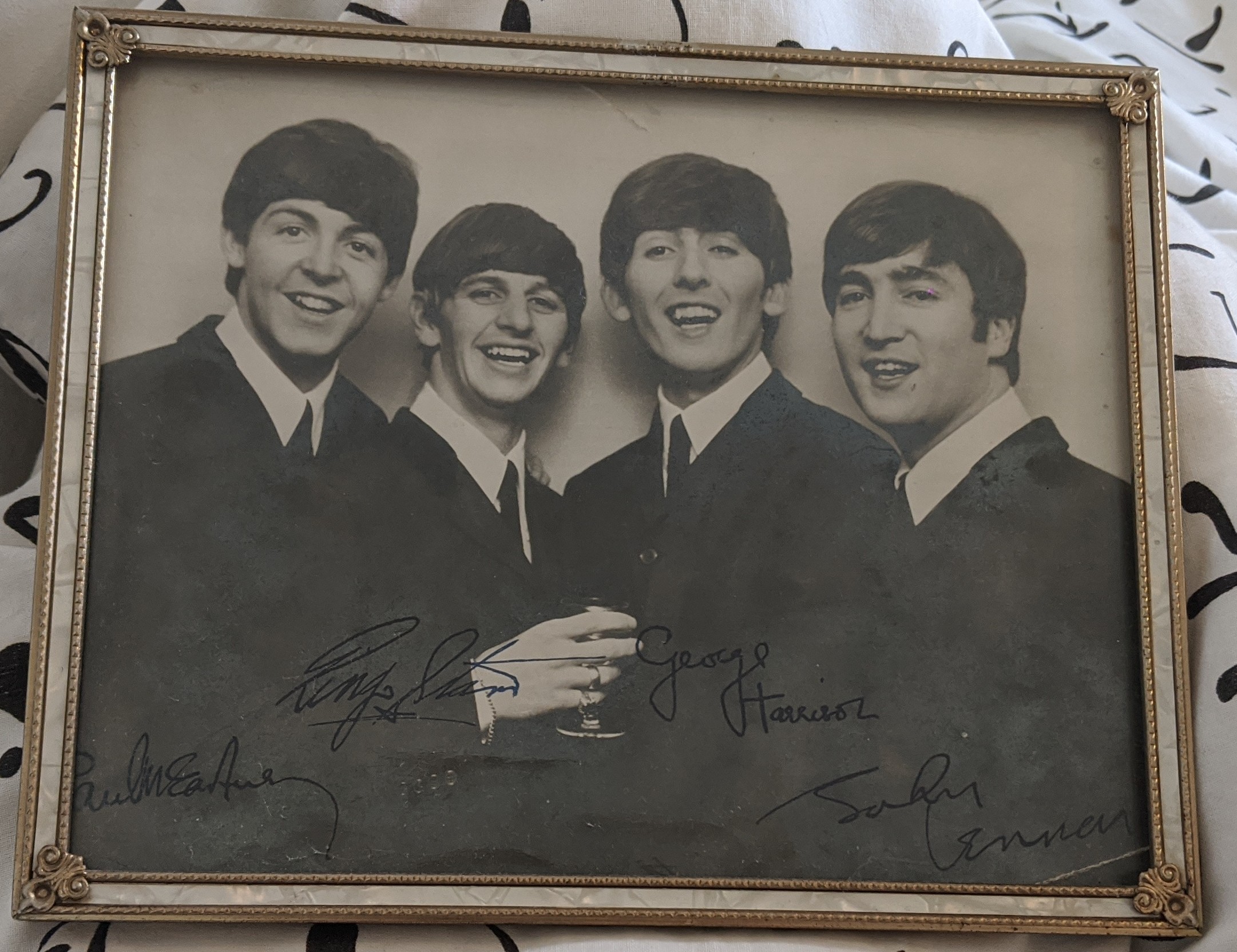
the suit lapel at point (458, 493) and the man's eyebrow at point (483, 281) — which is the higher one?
the man's eyebrow at point (483, 281)

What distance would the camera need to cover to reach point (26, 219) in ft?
2.18

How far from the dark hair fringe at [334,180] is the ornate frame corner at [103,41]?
89mm

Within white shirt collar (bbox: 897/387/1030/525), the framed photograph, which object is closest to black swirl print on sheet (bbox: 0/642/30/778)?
the framed photograph

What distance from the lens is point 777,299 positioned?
2.02ft

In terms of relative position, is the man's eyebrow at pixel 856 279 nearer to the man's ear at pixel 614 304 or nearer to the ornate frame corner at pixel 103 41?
the man's ear at pixel 614 304

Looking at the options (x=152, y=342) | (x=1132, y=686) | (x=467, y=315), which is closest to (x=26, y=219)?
(x=152, y=342)

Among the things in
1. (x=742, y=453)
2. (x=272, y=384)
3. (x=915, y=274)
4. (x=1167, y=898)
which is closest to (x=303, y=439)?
(x=272, y=384)

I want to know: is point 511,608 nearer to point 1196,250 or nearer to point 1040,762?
point 1040,762

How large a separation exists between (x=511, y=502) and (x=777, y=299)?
190mm

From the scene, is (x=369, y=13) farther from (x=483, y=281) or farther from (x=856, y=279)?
(x=856, y=279)

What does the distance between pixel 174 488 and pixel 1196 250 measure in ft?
2.12

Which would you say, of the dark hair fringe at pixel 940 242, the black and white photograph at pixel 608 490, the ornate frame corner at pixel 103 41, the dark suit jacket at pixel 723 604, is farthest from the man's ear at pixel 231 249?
the dark hair fringe at pixel 940 242

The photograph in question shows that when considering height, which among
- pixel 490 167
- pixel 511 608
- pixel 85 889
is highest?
pixel 490 167
